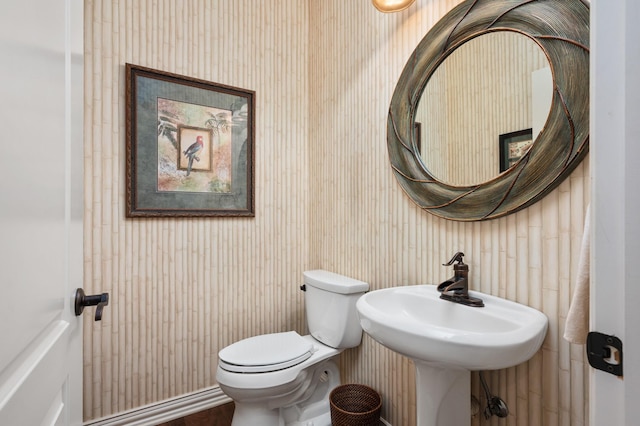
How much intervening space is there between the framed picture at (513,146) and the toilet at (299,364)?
901 mm

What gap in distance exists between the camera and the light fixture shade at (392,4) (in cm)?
132

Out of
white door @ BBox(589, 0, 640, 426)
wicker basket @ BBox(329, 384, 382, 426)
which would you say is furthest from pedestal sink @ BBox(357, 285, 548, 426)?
wicker basket @ BBox(329, 384, 382, 426)

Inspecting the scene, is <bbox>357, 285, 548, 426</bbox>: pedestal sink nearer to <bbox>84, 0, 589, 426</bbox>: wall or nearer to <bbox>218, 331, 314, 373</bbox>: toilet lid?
<bbox>84, 0, 589, 426</bbox>: wall

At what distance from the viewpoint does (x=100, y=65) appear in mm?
1573

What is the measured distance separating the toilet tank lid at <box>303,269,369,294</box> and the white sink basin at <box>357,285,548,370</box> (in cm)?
38

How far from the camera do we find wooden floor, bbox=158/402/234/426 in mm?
1708

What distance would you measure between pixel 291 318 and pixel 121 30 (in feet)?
6.27

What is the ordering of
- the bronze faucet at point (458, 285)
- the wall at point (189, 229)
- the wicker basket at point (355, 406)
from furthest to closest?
the wall at point (189, 229)
the wicker basket at point (355, 406)
the bronze faucet at point (458, 285)

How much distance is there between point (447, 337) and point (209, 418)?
1.56 m

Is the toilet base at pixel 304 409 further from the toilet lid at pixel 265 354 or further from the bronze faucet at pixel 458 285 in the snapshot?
the bronze faucet at pixel 458 285

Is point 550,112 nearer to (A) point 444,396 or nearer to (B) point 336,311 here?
(A) point 444,396

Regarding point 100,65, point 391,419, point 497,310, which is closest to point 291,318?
point 391,419

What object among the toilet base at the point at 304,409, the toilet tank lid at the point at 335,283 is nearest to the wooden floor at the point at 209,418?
the toilet base at the point at 304,409

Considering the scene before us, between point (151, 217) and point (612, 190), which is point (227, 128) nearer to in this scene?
point (151, 217)
